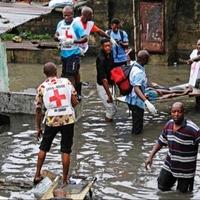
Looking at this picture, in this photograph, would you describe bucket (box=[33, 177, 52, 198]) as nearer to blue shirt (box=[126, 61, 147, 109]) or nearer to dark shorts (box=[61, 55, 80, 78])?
blue shirt (box=[126, 61, 147, 109])

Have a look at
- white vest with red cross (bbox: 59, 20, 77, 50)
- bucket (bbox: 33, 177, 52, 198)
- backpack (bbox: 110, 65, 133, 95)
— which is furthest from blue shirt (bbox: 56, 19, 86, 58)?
bucket (bbox: 33, 177, 52, 198)

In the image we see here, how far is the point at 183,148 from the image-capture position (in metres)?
9.43

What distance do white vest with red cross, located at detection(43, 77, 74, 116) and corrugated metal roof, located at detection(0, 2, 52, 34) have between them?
3721 mm

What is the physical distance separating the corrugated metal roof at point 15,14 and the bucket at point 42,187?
4.30m

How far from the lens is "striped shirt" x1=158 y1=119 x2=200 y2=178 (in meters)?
9.38

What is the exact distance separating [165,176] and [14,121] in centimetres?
529

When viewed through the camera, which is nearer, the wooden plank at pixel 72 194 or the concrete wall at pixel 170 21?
the wooden plank at pixel 72 194

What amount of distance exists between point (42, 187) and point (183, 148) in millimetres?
1984

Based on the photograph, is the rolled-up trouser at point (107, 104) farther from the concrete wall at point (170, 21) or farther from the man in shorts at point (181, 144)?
the concrete wall at point (170, 21)

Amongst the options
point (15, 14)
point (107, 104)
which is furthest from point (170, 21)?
point (107, 104)

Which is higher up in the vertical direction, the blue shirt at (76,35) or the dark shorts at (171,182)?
the blue shirt at (76,35)

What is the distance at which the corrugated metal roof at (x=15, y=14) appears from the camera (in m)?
13.8

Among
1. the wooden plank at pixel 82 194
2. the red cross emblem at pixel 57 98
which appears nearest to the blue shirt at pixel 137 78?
the red cross emblem at pixel 57 98

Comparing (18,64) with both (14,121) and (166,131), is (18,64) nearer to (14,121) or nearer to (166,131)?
(14,121)
